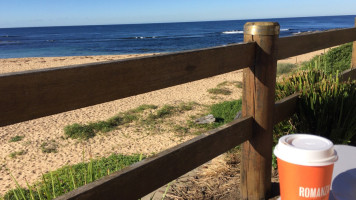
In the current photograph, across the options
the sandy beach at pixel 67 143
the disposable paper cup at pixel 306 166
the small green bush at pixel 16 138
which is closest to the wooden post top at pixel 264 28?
the disposable paper cup at pixel 306 166

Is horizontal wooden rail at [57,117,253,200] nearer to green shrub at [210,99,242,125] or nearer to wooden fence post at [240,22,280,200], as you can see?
wooden fence post at [240,22,280,200]

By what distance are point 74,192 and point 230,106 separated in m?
6.76

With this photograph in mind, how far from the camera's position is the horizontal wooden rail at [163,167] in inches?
63.7

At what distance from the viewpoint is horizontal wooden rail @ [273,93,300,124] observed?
2910mm

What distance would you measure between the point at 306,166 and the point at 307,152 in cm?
5

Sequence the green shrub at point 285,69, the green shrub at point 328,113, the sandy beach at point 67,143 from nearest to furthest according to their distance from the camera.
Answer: the green shrub at point 328,113, the sandy beach at point 67,143, the green shrub at point 285,69

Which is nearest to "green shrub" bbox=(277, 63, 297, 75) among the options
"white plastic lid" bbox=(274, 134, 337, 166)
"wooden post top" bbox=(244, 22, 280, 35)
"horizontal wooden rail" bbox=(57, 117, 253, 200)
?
"wooden post top" bbox=(244, 22, 280, 35)

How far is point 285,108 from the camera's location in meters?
3.09

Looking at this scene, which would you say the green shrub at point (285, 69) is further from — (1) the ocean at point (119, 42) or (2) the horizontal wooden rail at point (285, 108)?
(1) the ocean at point (119, 42)

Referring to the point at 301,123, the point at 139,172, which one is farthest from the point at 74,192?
the point at 301,123

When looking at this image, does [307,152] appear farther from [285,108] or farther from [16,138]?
[16,138]

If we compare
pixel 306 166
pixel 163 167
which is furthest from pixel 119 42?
pixel 306 166

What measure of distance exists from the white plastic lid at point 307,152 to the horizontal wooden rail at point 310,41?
5.63 ft

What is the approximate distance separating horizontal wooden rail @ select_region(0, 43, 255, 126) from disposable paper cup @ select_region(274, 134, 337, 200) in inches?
34.8
